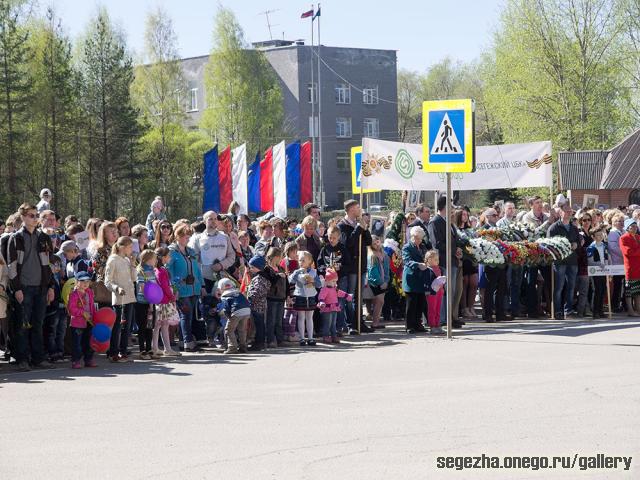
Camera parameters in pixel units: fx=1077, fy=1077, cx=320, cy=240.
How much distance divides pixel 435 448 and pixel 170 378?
5169mm

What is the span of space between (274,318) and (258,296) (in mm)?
484

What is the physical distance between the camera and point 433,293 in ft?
57.4

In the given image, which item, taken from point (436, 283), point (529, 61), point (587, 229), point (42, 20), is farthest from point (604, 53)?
point (436, 283)

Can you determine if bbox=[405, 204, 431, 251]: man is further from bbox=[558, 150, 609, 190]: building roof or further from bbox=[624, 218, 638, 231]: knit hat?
bbox=[558, 150, 609, 190]: building roof

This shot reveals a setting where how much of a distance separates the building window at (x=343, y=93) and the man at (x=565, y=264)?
7108cm

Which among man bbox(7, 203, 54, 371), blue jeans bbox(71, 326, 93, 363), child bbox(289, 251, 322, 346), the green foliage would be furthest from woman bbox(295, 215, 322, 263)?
the green foliage

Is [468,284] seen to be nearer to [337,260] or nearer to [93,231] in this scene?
[337,260]

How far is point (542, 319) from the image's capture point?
66.6 feet

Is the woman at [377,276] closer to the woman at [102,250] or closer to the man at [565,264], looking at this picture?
the man at [565,264]

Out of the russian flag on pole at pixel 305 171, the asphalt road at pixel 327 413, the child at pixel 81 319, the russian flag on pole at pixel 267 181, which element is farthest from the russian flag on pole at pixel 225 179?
the child at pixel 81 319

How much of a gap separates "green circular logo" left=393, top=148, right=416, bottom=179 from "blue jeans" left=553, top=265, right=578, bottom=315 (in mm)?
4865

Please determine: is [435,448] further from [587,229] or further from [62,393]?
[587,229]

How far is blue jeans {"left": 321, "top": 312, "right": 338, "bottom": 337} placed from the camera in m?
16.5

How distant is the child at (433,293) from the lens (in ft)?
57.1
